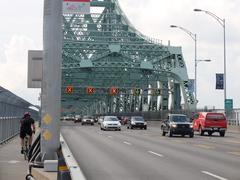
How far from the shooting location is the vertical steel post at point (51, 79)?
600 inches

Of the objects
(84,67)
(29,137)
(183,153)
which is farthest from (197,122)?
(84,67)

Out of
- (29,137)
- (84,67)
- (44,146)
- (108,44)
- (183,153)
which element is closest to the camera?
(44,146)

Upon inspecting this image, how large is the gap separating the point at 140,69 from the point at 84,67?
547 inches

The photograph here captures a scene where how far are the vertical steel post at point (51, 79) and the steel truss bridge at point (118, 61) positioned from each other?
90533 millimetres

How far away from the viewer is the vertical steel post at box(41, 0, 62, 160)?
15242mm

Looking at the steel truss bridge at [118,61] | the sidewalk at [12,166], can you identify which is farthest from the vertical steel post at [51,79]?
the steel truss bridge at [118,61]

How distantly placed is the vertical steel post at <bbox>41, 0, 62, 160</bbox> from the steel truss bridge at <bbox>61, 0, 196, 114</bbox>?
297 feet

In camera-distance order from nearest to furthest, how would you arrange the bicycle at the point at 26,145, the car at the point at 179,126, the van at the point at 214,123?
the bicycle at the point at 26,145 < the car at the point at 179,126 < the van at the point at 214,123

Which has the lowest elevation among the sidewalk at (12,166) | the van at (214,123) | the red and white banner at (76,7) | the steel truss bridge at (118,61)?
the sidewalk at (12,166)

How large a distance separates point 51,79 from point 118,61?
104395 millimetres

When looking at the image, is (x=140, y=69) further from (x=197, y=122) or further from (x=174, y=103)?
(x=197, y=122)

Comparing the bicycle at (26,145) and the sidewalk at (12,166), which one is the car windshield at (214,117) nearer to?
the sidewalk at (12,166)

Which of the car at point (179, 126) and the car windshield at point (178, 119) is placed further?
the car windshield at point (178, 119)

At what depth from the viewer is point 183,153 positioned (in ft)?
81.0
